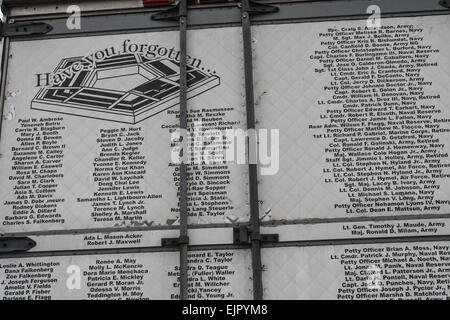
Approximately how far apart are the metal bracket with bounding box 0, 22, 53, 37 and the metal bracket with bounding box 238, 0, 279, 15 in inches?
75.3

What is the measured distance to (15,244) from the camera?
519 centimetres

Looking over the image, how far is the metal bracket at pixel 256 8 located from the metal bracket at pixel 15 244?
112 inches

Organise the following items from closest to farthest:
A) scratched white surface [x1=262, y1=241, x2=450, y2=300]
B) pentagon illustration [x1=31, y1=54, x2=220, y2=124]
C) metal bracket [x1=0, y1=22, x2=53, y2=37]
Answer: scratched white surface [x1=262, y1=241, x2=450, y2=300] < pentagon illustration [x1=31, y1=54, x2=220, y2=124] < metal bracket [x1=0, y1=22, x2=53, y2=37]

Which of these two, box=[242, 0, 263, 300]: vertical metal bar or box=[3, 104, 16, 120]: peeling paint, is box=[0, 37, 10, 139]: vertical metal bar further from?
box=[242, 0, 263, 300]: vertical metal bar

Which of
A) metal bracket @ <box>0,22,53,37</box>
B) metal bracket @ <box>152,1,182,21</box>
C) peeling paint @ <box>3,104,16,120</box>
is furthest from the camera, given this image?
metal bracket @ <box>0,22,53,37</box>

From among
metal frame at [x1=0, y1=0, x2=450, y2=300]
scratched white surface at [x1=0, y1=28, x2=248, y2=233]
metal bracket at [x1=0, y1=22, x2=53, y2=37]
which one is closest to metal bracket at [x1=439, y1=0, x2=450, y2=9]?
metal frame at [x1=0, y1=0, x2=450, y2=300]

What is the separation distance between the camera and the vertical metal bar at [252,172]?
15.9 ft

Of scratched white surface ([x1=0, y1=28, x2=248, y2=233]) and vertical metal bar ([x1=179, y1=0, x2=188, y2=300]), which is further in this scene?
scratched white surface ([x1=0, y1=28, x2=248, y2=233])

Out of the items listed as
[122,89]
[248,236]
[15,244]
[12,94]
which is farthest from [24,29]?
[248,236]

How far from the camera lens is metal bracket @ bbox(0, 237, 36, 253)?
5.16m

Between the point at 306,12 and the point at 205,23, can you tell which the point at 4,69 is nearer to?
→ the point at 205,23

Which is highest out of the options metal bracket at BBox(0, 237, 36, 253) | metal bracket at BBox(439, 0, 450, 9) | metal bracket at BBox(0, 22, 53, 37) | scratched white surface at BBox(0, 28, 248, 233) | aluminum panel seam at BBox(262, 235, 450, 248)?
metal bracket at BBox(439, 0, 450, 9)

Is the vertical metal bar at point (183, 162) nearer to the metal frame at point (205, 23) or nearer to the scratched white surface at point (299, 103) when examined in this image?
the metal frame at point (205, 23)

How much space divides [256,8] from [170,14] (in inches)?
32.3
